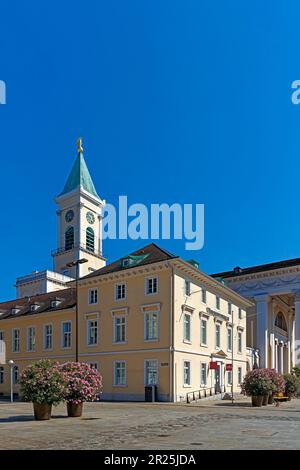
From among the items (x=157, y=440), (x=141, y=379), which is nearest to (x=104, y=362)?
(x=141, y=379)

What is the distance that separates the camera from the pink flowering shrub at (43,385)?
18562 mm

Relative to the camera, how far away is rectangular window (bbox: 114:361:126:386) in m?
39.8

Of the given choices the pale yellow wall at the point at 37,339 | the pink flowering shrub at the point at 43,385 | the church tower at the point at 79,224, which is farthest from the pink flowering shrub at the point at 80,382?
the church tower at the point at 79,224

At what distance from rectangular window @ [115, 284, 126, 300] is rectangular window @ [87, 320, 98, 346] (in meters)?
3.27

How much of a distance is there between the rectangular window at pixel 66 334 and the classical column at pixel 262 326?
29.6m

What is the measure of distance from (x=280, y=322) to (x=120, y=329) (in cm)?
4401

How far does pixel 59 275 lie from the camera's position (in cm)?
7188

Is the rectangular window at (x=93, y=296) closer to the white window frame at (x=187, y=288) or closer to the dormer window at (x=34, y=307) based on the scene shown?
the white window frame at (x=187, y=288)

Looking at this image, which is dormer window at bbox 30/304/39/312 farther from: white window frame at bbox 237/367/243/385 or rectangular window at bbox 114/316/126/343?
white window frame at bbox 237/367/243/385

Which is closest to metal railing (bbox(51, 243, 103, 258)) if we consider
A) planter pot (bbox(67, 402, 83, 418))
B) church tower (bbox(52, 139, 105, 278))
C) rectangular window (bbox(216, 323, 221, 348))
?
church tower (bbox(52, 139, 105, 278))

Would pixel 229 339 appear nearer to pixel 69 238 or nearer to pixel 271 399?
pixel 271 399

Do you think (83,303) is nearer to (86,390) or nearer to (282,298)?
(86,390)

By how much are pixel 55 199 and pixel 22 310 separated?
3248 centimetres

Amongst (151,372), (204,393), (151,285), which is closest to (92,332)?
(151,372)
